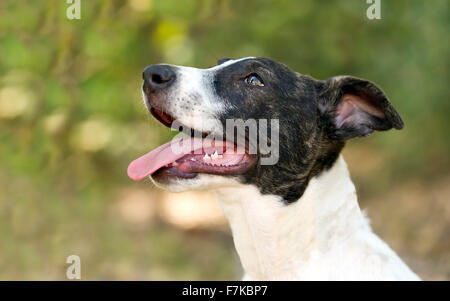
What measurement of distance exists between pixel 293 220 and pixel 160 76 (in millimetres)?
1201

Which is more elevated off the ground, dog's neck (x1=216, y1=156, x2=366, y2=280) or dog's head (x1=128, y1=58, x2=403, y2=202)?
dog's head (x1=128, y1=58, x2=403, y2=202)

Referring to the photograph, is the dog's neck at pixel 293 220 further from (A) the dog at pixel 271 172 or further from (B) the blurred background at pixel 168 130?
(B) the blurred background at pixel 168 130

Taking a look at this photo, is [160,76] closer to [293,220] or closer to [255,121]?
[255,121]

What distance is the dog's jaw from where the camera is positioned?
3.89m

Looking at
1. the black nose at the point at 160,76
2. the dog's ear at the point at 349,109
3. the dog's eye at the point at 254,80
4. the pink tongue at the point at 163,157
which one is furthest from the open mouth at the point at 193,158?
the dog's ear at the point at 349,109

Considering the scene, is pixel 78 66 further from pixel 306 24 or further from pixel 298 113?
pixel 298 113

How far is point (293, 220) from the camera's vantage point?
389cm

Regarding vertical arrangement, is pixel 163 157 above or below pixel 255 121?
below

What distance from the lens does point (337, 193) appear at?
3.95 meters

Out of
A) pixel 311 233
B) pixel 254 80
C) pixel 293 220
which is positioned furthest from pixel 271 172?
pixel 254 80

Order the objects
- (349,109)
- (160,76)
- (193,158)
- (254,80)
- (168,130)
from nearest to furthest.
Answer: (160,76) < (193,158) < (254,80) < (349,109) < (168,130)

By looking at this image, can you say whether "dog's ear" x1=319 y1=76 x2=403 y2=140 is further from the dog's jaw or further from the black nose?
the black nose

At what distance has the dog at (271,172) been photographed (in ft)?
12.5

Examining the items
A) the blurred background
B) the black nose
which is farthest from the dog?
the blurred background
